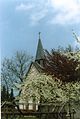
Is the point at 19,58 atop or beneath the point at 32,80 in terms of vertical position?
atop

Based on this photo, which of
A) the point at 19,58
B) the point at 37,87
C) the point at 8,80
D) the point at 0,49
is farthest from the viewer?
the point at 19,58

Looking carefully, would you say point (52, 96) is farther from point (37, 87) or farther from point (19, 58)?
point (19, 58)

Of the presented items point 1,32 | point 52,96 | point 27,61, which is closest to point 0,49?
point 1,32

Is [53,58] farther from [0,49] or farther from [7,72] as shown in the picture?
[0,49]

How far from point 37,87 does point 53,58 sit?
1455 centimetres

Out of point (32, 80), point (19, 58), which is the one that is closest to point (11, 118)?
point (32, 80)

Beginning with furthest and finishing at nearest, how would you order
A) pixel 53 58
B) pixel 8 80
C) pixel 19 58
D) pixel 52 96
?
pixel 19 58 → pixel 8 80 → pixel 53 58 → pixel 52 96

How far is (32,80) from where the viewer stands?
17.0 meters

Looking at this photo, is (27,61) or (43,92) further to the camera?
(27,61)

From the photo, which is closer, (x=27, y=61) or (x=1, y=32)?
(x=1, y=32)

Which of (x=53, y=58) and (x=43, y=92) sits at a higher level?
(x=53, y=58)

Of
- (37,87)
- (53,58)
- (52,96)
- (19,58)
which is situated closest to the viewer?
(52,96)

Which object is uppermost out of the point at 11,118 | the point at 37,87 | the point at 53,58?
the point at 53,58

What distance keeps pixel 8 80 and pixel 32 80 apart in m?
28.3
